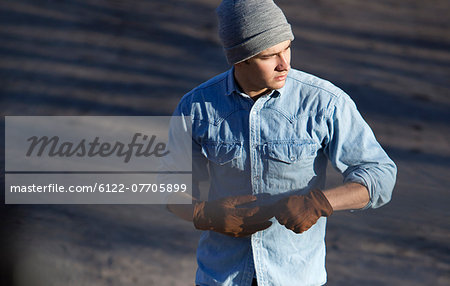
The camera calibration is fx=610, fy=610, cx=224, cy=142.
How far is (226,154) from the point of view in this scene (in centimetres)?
195

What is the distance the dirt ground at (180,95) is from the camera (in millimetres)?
3537

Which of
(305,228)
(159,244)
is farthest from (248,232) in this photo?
(159,244)

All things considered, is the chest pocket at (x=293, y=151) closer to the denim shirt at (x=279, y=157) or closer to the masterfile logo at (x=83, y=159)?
the denim shirt at (x=279, y=157)

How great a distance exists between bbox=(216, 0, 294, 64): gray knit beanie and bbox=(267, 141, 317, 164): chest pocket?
0.97 feet

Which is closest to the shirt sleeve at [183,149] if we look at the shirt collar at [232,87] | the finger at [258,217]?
the shirt collar at [232,87]

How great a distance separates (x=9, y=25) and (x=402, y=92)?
15.1 feet

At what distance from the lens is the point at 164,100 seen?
18.2ft

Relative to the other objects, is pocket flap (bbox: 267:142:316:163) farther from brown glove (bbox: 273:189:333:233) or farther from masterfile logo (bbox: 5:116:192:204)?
masterfile logo (bbox: 5:116:192:204)

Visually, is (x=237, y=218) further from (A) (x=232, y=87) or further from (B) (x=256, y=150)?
(A) (x=232, y=87)

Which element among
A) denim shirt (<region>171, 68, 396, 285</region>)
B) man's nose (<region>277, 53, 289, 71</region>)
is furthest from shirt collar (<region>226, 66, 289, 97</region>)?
man's nose (<region>277, 53, 289, 71</region>)

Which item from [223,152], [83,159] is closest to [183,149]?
[223,152]

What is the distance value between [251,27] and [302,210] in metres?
0.57

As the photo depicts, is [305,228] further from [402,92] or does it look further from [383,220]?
[402,92]

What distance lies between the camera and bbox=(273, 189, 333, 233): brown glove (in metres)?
1.80
